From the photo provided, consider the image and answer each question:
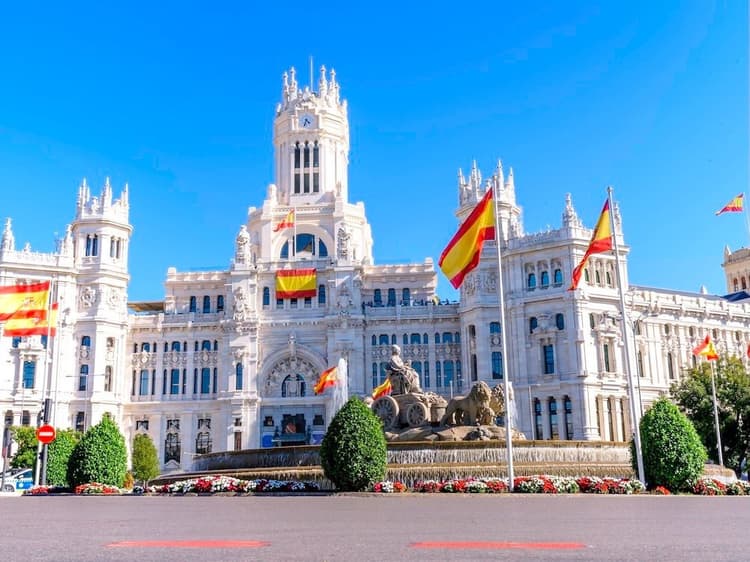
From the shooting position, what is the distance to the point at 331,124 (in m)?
105

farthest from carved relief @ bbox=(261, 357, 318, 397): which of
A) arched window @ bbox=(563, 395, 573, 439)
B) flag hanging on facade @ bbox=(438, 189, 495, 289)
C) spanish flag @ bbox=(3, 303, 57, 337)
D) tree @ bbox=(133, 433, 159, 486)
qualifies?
flag hanging on facade @ bbox=(438, 189, 495, 289)

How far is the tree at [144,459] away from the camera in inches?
3056

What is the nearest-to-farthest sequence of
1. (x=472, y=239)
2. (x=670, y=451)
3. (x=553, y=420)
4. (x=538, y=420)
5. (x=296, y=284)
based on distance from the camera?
1. (x=670, y=451)
2. (x=472, y=239)
3. (x=553, y=420)
4. (x=538, y=420)
5. (x=296, y=284)

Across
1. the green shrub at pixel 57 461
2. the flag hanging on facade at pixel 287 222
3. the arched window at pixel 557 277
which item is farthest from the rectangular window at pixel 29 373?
the arched window at pixel 557 277

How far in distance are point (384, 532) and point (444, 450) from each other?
2344 cm

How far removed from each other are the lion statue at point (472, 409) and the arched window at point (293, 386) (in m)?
49.3

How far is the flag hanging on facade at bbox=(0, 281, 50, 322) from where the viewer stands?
5528cm

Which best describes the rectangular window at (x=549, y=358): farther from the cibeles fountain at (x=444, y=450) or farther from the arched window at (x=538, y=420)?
the cibeles fountain at (x=444, y=450)

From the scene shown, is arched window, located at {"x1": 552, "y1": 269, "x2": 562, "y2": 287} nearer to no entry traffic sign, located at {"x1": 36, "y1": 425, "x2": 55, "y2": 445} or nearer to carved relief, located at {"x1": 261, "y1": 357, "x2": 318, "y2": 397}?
carved relief, located at {"x1": 261, "y1": 357, "x2": 318, "y2": 397}

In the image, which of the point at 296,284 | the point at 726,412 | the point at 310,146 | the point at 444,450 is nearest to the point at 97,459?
the point at 444,450

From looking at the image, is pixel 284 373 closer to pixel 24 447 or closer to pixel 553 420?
pixel 24 447

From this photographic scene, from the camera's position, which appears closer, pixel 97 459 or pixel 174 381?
pixel 97 459

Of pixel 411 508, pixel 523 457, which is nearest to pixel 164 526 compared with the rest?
pixel 411 508

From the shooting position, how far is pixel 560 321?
7956cm
